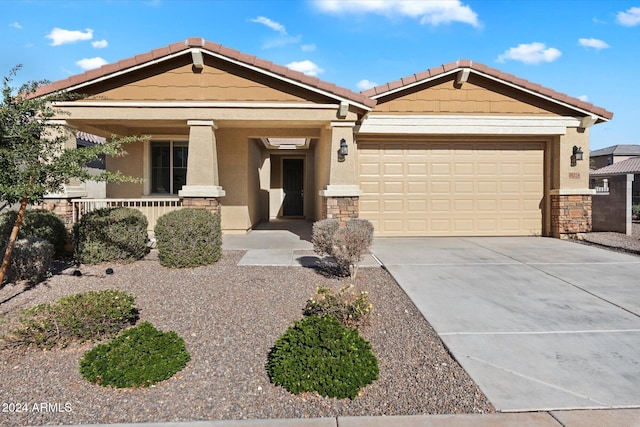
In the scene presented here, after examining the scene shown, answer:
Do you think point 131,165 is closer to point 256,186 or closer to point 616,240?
point 256,186

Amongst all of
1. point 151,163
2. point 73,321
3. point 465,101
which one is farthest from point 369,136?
point 73,321

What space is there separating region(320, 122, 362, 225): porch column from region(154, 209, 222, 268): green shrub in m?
3.02

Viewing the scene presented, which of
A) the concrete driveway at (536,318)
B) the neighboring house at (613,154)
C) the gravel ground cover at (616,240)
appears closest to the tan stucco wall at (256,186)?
the concrete driveway at (536,318)

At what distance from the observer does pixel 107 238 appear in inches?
260

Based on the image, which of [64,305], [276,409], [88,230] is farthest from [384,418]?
[88,230]

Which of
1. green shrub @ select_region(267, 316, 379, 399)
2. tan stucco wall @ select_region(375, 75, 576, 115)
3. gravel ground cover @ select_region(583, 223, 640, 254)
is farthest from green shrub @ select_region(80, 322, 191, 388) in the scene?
gravel ground cover @ select_region(583, 223, 640, 254)

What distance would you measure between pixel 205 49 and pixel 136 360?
7.07 metres

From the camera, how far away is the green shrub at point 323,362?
278 cm

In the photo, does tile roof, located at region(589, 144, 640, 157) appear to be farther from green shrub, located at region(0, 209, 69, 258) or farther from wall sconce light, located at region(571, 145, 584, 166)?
green shrub, located at region(0, 209, 69, 258)

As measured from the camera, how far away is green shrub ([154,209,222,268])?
20.8 feet

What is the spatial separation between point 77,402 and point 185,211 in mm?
4284

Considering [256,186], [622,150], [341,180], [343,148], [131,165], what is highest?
[622,150]

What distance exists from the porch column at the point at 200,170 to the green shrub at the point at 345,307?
5108 millimetres

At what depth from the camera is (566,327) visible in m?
4.02
